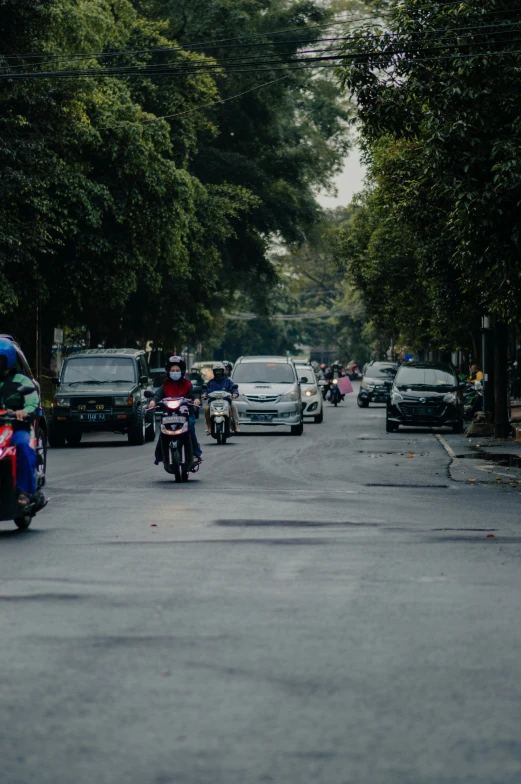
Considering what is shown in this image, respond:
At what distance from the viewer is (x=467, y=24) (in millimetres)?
19125

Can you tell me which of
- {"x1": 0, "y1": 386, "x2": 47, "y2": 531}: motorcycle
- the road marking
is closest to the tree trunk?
the road marking

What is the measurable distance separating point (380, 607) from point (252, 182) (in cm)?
4703

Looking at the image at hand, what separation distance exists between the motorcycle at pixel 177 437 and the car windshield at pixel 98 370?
37.8 ft

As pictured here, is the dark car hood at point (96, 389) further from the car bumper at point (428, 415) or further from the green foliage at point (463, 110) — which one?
the green foliage at point (463, 110)

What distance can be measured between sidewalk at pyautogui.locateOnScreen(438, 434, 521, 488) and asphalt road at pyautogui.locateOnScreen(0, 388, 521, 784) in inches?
171

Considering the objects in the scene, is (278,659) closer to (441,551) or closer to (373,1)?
(441,551)

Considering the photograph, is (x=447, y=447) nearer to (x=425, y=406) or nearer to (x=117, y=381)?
(x=425, y=406)

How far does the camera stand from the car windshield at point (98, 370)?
2930 cm

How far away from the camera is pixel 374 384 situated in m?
55.5

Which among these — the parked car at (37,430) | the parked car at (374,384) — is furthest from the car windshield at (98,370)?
the parked car at (374,384)

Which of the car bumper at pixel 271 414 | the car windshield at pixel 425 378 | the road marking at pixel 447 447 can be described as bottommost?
the road marking at pixel 447 447

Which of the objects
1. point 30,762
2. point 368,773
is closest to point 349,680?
point 368,773

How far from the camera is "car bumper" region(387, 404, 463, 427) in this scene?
33.8 meters

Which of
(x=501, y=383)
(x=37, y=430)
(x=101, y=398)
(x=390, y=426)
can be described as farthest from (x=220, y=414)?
(x=37, y=430)
